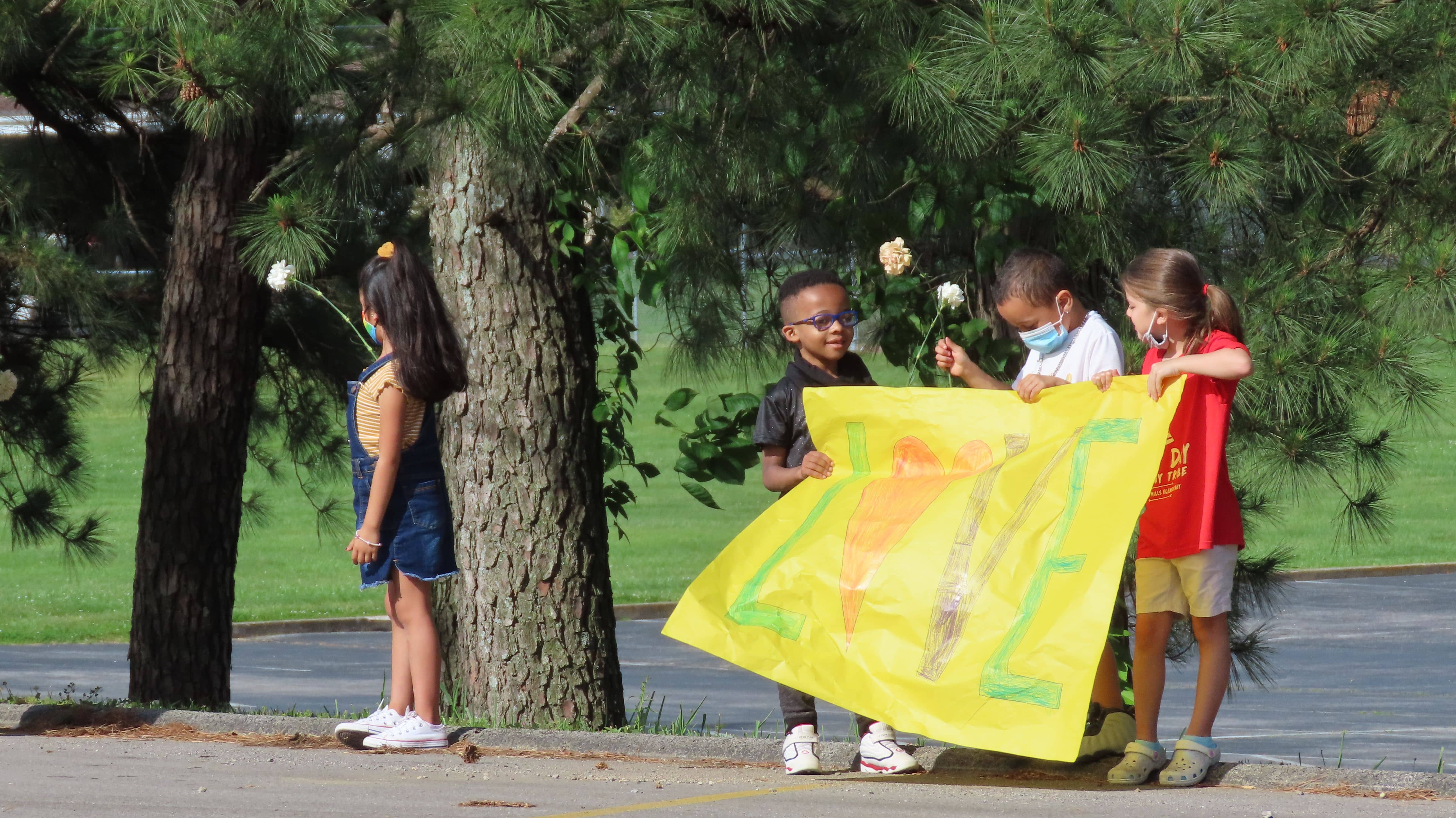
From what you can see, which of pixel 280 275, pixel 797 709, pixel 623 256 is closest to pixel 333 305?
pixel 280 275

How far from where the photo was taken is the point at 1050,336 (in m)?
4.76

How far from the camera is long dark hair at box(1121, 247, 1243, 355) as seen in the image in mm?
4453

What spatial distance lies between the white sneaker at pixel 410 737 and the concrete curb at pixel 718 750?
0.18 meters

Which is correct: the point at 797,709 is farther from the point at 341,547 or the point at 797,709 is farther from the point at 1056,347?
the point at 341,547

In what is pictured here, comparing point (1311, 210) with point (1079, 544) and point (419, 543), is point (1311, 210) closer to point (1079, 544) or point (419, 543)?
point (1079, 544)

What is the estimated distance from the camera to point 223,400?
930 cm

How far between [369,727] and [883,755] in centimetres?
157

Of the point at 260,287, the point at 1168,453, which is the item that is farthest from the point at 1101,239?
the point at 260,287

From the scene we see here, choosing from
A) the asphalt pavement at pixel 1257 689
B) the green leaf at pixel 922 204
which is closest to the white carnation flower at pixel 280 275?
the green leaf at pixel 922 204

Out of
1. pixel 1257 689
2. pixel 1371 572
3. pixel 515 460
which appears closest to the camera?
pixel 515 460

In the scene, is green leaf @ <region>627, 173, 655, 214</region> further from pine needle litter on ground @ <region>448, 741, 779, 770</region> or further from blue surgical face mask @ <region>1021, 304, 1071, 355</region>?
pine needle litter on ground @ <region>448, 741, 779, 770</region>

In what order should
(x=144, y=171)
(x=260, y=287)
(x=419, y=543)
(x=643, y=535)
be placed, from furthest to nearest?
(x=643, y=535) < (x=144, y=171) < (x=260, y=287) < (x=419, y=543)

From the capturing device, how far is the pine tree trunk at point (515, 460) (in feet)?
21.3

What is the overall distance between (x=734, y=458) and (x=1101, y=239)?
1.55 metres
